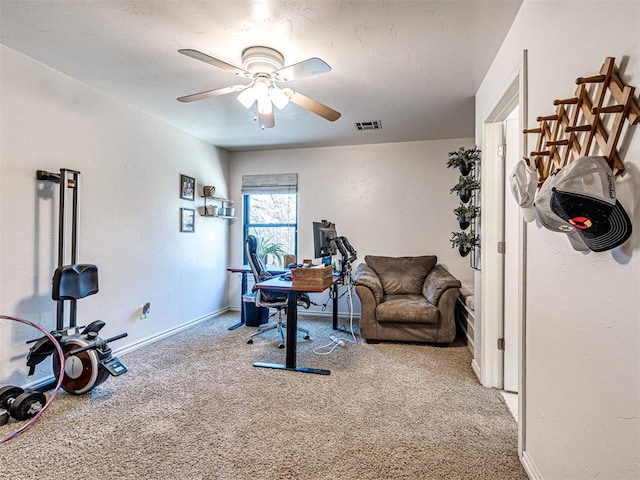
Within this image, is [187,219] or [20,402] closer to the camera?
[20,402]

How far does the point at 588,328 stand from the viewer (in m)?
1.10

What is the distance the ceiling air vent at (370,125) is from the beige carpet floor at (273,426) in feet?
8.37

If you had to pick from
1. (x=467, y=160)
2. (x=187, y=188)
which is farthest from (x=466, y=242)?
(x=187, y=188)

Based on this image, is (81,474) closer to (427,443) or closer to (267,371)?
(267,371)

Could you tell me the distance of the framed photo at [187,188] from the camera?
4023 millimetres

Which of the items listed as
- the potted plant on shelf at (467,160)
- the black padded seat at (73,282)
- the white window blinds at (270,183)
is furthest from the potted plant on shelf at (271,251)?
the potted plant on shelf at (467,160)

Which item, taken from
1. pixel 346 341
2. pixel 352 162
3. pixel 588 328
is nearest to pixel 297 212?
pixel 352 162

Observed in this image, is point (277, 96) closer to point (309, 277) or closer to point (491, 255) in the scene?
point (309, 277)

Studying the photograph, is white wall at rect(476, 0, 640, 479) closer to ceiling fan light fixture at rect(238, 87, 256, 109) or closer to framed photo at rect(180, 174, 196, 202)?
ceiling fan light fixture at rect(238, 87, 256, 109)

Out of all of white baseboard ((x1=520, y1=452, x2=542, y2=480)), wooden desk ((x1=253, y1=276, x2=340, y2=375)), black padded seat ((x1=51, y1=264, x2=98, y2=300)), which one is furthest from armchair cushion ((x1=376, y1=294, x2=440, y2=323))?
black padded seat ((x1=51, y1=264, x2=98, y2=300))

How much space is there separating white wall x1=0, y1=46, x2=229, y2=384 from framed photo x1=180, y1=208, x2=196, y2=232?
0.08m

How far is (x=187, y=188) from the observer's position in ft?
13.5

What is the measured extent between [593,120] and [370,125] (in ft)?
9.79

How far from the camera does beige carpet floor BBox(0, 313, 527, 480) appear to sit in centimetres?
163
